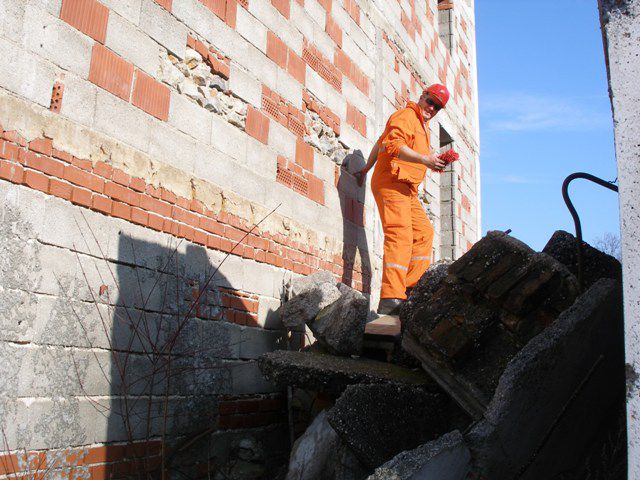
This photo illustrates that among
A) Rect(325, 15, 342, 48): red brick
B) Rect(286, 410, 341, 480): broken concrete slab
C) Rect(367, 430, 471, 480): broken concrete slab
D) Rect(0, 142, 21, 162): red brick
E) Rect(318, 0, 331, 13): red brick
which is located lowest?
Rect(286, 410, 341, 480): broken concrete slab

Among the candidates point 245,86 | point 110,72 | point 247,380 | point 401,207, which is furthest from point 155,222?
point 401,207

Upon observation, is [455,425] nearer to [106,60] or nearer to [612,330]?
[612,330]

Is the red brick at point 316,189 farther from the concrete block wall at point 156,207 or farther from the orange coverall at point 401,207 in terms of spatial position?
the orange coverall at point 401,207

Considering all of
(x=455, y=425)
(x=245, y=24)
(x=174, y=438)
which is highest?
(x=245, y=24)

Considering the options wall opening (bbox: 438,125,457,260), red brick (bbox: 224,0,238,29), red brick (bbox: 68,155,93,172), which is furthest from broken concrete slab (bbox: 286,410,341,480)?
wall opening (bbox: 438,125,457,260)

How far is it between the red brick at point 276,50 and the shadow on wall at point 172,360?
65.4 inches

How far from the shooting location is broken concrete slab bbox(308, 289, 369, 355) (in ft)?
12.4

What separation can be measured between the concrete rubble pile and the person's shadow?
2190 millimetres

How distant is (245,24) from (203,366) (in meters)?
2.35

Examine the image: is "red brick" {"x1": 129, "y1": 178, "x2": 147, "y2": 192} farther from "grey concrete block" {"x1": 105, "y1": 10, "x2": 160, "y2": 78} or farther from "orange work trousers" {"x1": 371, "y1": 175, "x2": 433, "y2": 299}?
"orange work trousers" {"x1": 371, "y1": 175, "x2": 433, "y2": 299}

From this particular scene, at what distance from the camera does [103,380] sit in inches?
119

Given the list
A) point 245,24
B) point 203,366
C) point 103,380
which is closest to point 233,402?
point 203,366

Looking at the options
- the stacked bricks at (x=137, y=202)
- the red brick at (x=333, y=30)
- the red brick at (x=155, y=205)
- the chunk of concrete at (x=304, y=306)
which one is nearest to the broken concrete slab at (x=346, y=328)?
the chunk of concrete at (x=304, y=306)

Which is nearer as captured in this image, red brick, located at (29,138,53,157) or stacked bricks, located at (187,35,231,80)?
red brick, located at (29,138,53,157)
